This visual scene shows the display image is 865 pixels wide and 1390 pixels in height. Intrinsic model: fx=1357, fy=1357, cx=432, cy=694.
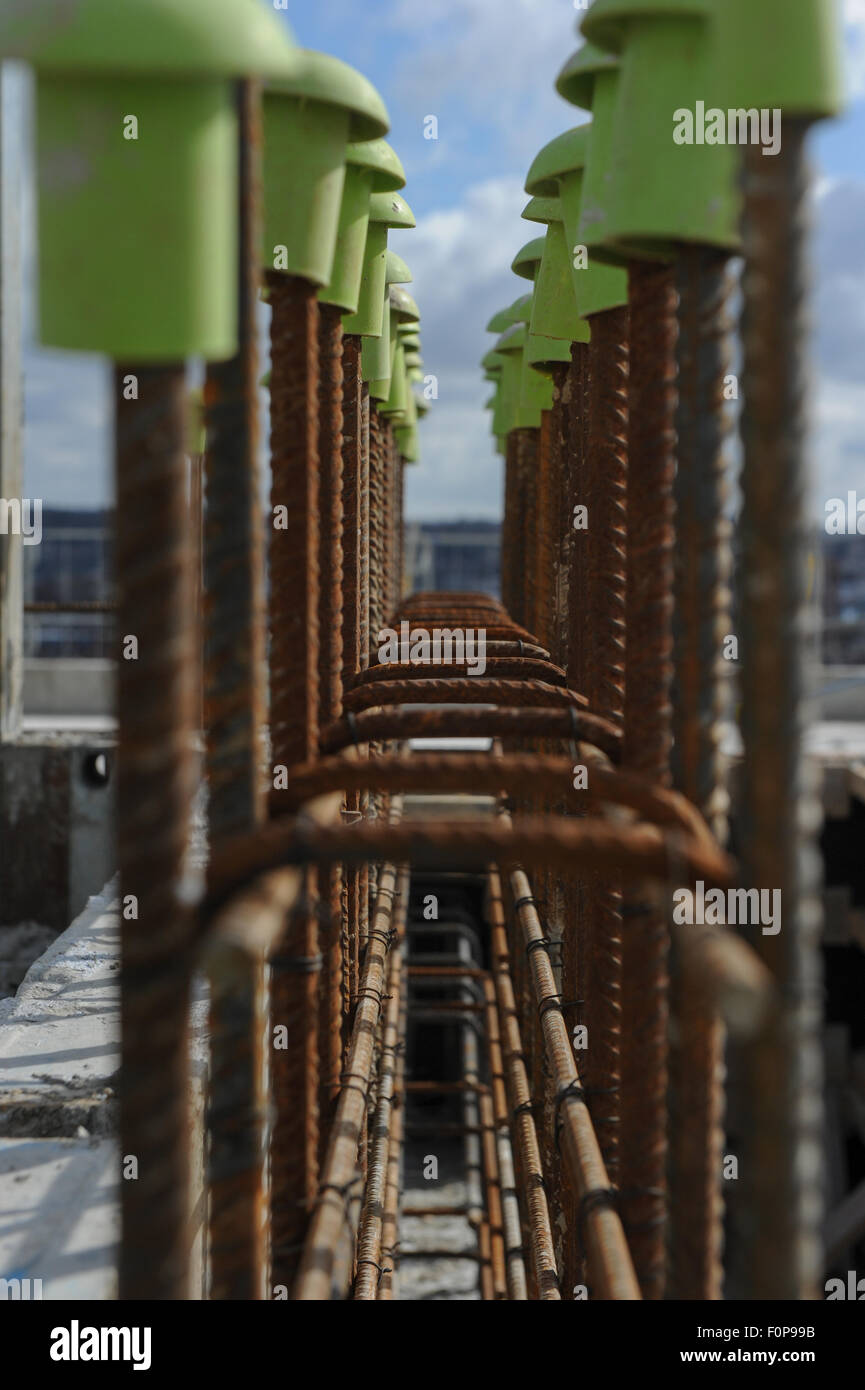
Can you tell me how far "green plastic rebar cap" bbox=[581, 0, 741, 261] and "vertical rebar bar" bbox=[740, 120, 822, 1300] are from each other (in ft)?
1.88

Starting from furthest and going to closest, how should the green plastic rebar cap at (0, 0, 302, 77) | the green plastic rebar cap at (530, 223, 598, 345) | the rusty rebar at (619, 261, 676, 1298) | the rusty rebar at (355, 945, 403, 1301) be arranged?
1. the green plastic rebar cap at (530, 223, 598, 345)
2. the rusty rebar at (355, 945, 403, 1301)
3. the rusty rebar at (619, 261, 676, 1298)
4. the green plastic rebar cap at (0, 0, 302, 77)

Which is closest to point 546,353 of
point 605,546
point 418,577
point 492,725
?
point 605,546

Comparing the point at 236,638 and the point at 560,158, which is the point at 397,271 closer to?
the point at 560,158

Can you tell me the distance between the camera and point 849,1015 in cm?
1009

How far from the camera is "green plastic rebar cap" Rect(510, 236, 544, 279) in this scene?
6.39 metres

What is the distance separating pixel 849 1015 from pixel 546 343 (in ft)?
19.4

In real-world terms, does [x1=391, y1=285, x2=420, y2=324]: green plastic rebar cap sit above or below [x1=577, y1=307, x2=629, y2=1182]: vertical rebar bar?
above

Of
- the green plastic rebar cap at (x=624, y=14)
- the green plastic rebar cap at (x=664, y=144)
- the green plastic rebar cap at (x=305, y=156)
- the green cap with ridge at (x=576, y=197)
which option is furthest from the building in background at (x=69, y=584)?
the green plastic rebar cap at (x=664, y=144)

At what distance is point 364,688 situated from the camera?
432cm

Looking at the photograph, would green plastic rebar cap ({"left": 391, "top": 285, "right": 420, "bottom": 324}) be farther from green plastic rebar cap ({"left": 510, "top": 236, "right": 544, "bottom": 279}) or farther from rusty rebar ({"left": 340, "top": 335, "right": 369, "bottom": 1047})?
rusty rebar ({"left": 340, "top": 335, "right": 369, "bottom": 1047})

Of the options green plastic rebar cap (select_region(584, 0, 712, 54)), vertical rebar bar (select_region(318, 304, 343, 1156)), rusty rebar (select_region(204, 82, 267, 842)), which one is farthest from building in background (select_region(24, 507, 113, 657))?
rusty rebar (select_region(204, 82, 267, 842))

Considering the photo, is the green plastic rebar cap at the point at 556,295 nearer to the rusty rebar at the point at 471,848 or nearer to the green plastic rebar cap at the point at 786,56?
the green plastic rebar cap at the point at 786,56

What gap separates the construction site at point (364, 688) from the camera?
6.67 ft
